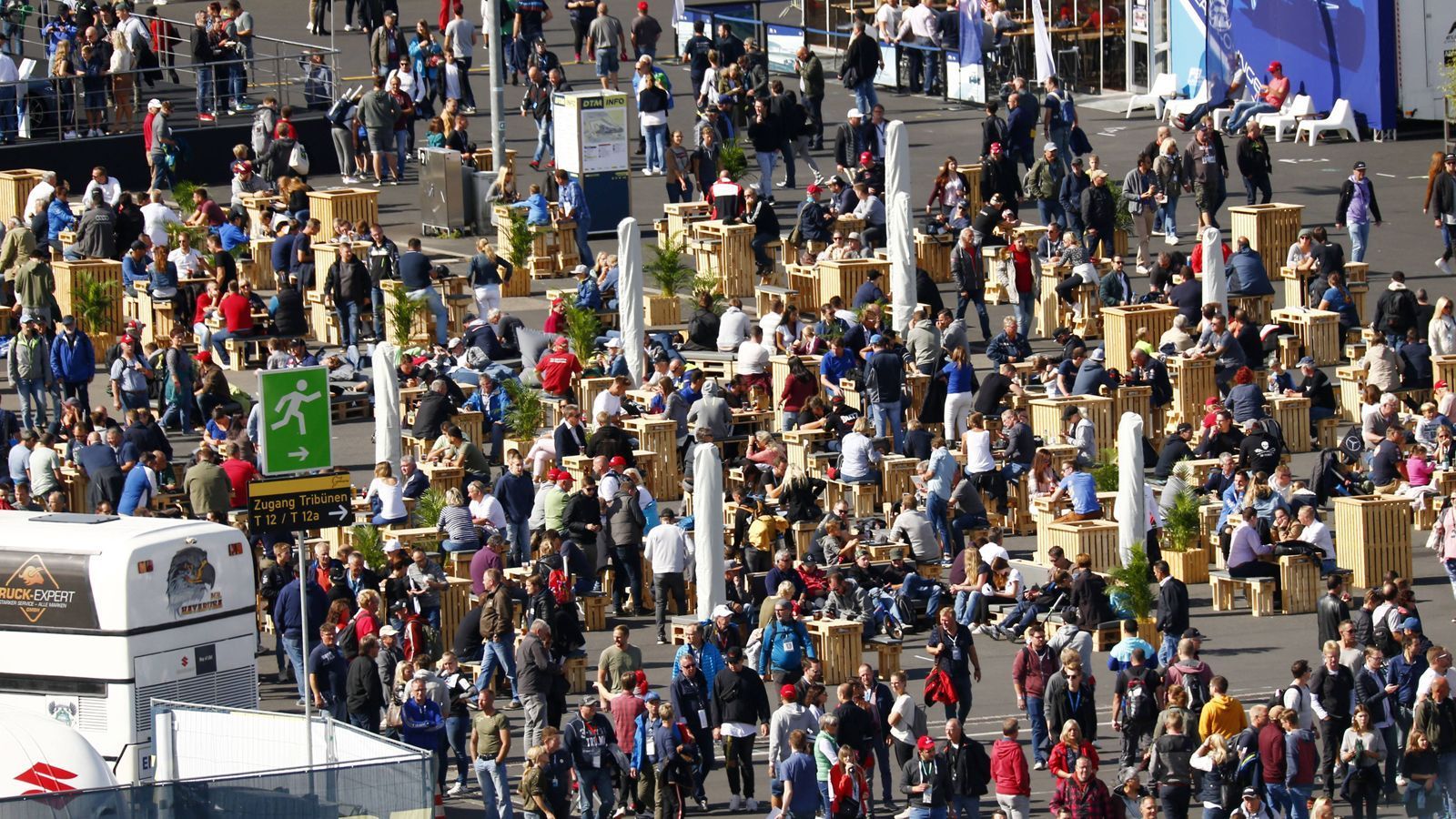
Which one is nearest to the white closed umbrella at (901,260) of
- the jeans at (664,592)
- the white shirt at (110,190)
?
the jeans at (664,592)

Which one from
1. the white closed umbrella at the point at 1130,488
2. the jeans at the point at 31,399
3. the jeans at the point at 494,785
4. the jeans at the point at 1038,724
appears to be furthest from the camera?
the jeans at the point at 31,399

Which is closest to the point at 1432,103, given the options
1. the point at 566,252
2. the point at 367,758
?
the point at 566,252

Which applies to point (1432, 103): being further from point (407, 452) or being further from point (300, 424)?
point (300, 424)

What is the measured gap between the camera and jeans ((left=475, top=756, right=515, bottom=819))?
22.2 m

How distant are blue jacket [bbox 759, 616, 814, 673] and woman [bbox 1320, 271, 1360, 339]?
12.4m

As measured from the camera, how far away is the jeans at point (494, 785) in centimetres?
2225

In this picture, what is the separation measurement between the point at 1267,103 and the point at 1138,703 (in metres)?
24.0

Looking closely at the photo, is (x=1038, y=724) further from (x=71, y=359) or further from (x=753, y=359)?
(x=71, y=359)

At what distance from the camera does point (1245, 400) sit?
3112 centimetres

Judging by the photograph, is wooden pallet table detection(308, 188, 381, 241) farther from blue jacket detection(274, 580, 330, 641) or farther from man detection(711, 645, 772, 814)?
man detection(711, 645, 772, 814)

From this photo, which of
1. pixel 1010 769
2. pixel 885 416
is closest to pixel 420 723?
pixel 1010 769

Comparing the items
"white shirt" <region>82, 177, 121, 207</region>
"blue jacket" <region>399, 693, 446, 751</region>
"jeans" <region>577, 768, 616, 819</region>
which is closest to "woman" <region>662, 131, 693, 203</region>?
"white shirt" <region>82, 177, 121, 207</region>

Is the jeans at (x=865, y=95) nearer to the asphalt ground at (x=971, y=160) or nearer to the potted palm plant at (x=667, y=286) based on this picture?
the asphalt ground at (x=971, y=160)

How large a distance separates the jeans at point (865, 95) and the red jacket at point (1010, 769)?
24301 millimetres
